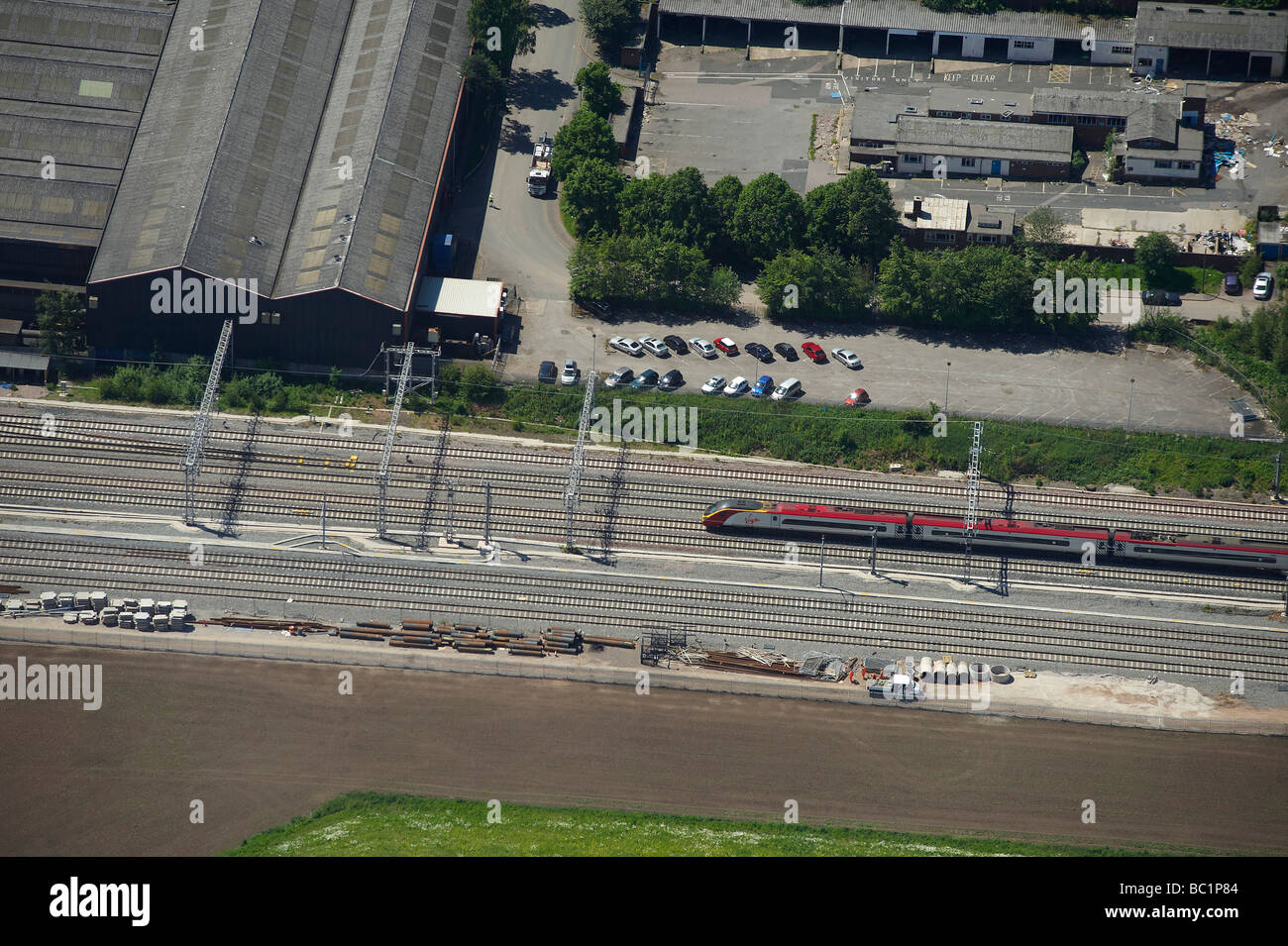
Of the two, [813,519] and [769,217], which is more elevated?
[769,217]

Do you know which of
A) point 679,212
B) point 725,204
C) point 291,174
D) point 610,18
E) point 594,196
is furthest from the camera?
point 610,18

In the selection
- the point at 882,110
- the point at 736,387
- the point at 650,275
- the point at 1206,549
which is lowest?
the point at 1206,549

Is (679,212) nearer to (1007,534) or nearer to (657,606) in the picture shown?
(657,606)

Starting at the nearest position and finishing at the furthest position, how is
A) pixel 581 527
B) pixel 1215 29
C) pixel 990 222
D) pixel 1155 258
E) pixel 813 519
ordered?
pixel 813 519 → pixel 581 527 → pixel 1155 258 → pixel 990 222 → pixel 1215 29

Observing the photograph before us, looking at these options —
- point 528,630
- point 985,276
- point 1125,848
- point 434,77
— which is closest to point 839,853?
point 1125,848

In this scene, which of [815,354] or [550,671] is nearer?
[550,671]

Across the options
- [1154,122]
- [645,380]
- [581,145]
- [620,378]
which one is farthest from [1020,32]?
[620,378]

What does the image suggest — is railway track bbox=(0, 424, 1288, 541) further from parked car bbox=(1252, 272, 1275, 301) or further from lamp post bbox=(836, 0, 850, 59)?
lamp post bbox=(836, 0, 850, 59)

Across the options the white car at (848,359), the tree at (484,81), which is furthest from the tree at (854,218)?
the tree at (484,81)

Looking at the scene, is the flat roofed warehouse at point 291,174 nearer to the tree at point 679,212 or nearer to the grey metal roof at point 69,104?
the grey metal roof at point 69,104

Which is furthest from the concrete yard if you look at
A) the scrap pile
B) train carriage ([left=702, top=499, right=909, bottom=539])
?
the scrap pile
